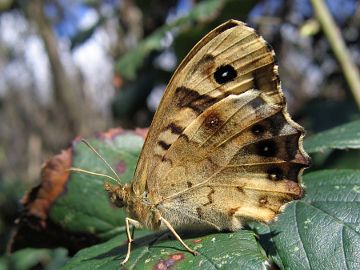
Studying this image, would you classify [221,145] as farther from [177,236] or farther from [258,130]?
[177,236]

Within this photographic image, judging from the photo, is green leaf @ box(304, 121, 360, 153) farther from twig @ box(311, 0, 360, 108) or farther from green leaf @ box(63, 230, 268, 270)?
twig @ box(311, 0, 360, 108)

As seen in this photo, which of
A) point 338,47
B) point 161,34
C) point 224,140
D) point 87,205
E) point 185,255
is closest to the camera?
point 185,255

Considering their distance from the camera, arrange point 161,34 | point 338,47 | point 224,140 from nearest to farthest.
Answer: point 224,140 → point 338,47 → point 161,34

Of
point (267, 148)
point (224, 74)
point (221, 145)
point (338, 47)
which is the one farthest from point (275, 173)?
point (338, 47)

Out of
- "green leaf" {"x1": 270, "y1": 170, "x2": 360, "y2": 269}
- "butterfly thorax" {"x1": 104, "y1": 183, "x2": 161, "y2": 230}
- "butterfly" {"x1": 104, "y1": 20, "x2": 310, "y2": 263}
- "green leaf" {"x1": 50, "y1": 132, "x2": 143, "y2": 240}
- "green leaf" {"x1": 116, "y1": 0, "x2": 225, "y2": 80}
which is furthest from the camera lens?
"green leaf" {"x1": 116, "y1": 0, "x2": 225, "y2": 80}

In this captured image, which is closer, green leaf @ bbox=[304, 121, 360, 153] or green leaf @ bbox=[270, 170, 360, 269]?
green leaf @ bbox=[270, 170, 360, 269]

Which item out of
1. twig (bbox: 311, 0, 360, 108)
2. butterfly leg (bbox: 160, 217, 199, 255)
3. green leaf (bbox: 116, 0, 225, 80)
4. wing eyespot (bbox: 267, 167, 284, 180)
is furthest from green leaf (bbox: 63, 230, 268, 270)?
green leaf (bbox: 116, 0, 225, 80)
